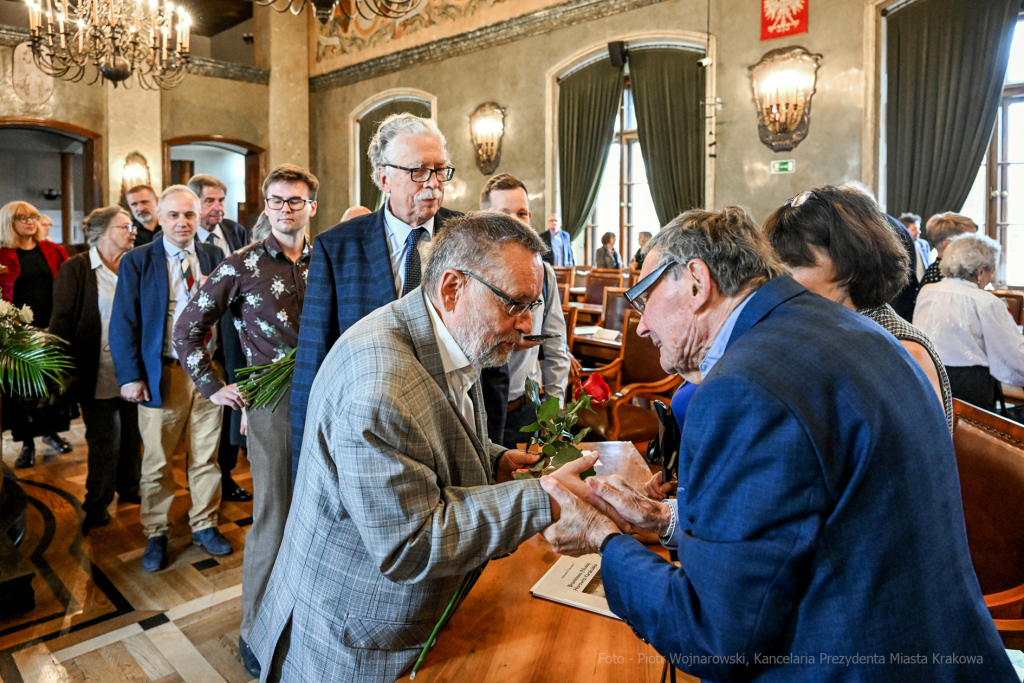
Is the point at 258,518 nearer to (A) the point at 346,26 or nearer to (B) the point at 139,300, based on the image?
(B) the point at 139,300

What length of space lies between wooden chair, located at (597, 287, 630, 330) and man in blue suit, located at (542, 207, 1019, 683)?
4886 mm

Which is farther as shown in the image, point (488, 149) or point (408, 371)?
point (488, 149)

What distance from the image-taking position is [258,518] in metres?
2.61

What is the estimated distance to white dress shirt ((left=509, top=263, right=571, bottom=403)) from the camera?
2.63 meters

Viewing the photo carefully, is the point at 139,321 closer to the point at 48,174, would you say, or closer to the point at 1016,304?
the point at 1016,304

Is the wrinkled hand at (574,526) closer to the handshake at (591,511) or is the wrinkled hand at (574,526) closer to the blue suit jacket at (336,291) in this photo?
the handshake at (591,511)

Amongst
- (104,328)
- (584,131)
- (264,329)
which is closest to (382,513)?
(264,329)

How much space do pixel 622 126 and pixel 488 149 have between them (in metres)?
1.99

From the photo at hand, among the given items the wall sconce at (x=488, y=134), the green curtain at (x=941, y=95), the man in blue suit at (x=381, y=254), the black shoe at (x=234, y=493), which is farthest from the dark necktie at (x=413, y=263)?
the wall sconce at (x=488, y=134)

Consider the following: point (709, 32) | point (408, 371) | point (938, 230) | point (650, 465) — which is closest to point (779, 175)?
point (709, 32)

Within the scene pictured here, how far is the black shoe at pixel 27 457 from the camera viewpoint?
489cm

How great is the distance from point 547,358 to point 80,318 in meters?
2.66

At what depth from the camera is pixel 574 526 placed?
4.06 ft

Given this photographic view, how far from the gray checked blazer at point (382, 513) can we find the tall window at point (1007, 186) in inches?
336
